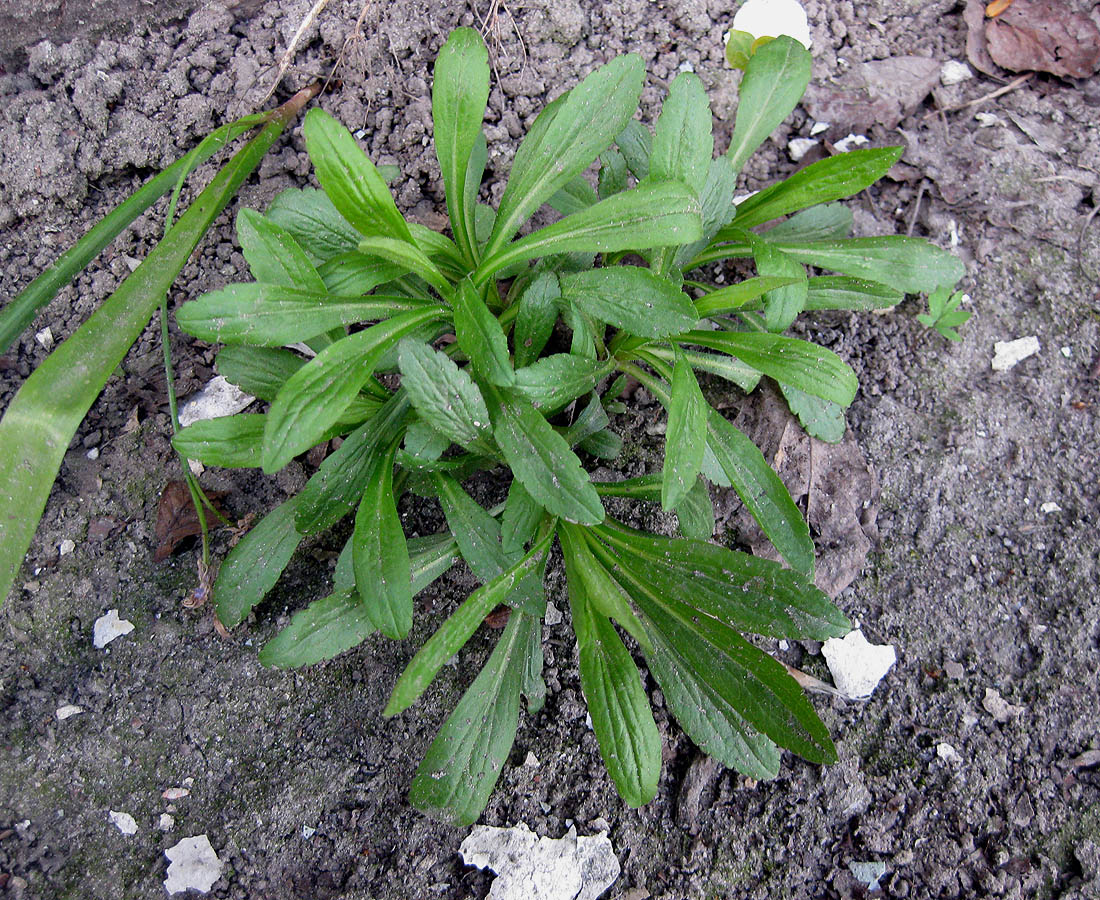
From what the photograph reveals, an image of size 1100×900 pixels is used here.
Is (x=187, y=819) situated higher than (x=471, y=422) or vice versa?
(x=471, y=422)

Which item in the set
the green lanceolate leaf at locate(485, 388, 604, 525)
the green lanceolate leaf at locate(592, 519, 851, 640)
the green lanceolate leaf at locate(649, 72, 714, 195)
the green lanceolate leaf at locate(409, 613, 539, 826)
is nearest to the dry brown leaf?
the green lanceolate leaf at locate(649, 72, 714, 195)

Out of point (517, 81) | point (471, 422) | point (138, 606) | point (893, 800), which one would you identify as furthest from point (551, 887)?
point (517, 81)

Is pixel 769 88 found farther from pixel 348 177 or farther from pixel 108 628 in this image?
pixel 108 628

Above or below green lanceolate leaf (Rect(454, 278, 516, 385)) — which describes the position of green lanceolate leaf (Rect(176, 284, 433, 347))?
above

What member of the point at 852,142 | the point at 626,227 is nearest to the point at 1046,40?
the point at 852,142

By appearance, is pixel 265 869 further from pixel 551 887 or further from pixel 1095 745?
pixel 1095 745

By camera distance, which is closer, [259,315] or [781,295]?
[259,315]

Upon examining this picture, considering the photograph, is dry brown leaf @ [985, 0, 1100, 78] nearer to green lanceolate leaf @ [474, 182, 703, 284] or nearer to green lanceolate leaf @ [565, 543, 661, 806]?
green lanceolate leaf @ [474, 182, 703, 284]
